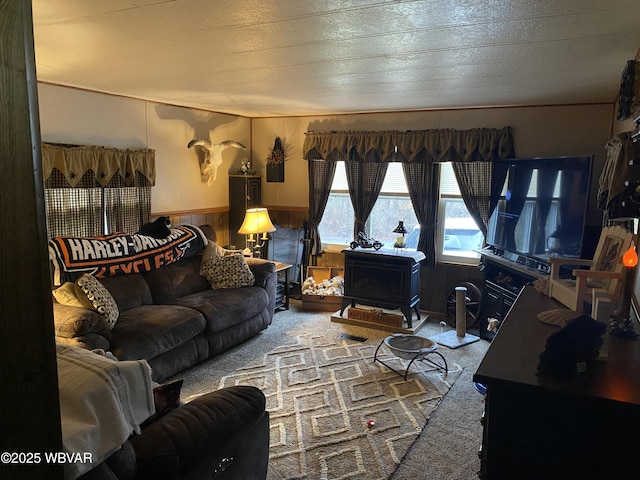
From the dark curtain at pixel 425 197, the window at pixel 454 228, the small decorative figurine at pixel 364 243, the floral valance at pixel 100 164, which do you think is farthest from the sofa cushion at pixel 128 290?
the window at pixel 454 228

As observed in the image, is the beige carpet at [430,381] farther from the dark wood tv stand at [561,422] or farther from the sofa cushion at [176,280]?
the dark wood tv stand at [561,422]

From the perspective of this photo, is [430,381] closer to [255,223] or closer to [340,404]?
[340,404]

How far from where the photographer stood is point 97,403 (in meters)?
1.25

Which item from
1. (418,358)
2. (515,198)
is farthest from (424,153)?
(418,358)

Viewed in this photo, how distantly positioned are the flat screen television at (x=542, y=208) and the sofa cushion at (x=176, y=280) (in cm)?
293

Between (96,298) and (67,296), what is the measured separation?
197 mm

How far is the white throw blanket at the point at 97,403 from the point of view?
1.18 metres

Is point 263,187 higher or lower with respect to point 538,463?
higher

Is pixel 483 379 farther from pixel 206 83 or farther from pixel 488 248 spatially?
pixel 488 248

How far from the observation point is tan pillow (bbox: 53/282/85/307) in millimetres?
3318

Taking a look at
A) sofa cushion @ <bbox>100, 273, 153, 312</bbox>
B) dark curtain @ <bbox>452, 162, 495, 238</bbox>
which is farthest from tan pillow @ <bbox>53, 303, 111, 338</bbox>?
dark curtain @ <bbox>452, 162, 495, 238</bbox>

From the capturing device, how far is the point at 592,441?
4.17 ft

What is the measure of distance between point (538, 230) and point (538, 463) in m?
3.14

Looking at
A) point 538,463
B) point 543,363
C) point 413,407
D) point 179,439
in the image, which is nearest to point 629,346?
point 543,363
